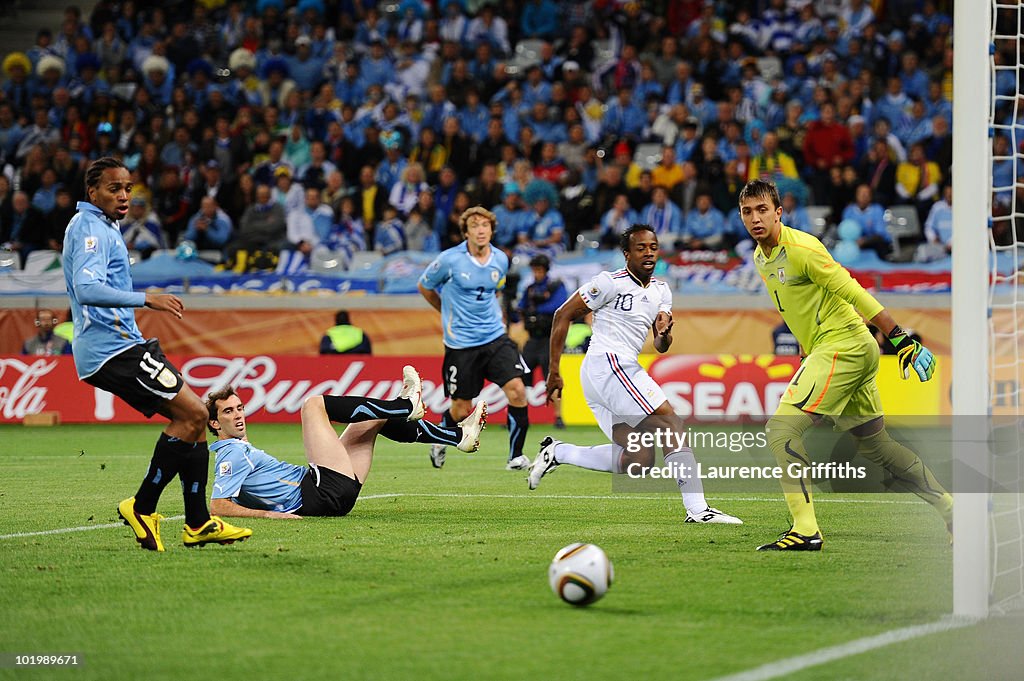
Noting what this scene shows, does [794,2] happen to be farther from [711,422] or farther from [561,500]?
[561,500]

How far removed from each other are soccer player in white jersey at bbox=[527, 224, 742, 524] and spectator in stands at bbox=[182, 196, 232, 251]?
1225 centimetres

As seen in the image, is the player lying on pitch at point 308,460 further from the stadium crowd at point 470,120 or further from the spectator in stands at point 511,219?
the spectator in stands at point 511,219

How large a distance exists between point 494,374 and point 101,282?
5.97 metres

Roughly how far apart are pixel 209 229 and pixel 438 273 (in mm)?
9012

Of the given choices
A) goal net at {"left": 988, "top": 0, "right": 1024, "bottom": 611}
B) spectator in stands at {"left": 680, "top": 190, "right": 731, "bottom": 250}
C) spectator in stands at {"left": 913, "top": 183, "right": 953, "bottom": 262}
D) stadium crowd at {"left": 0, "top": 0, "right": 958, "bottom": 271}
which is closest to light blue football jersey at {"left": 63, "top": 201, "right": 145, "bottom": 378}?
goal net at {"left": 988, "top": 0, "right": 1024, "bottom": 611}

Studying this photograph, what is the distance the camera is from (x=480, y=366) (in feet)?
42.1

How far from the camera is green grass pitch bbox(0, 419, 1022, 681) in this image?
16.2 ft

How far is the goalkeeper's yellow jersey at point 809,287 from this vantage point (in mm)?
7551

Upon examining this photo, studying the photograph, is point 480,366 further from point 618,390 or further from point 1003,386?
point 1003,386

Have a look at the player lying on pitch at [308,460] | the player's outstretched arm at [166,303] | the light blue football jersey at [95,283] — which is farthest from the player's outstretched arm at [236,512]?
the player's outstretched arm at [166,303]

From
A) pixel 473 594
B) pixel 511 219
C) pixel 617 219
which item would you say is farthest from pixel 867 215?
pixel 473 594

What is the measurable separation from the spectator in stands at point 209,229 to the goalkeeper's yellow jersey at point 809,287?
552 inches

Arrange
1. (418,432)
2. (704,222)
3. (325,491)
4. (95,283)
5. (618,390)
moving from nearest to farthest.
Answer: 1. (95,283)
2. (325,491)
3. (618,390)
4. (418,432)
5. (704,222)

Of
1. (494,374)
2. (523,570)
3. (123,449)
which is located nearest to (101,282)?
(523,570)
